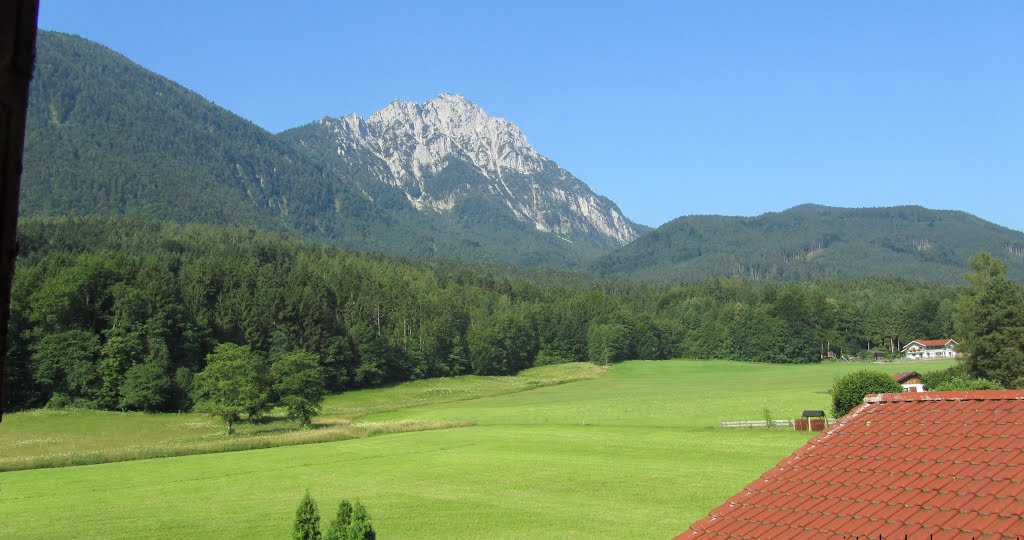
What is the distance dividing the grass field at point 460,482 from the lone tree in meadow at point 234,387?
51.8 ft

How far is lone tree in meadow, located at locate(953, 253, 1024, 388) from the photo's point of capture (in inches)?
2692

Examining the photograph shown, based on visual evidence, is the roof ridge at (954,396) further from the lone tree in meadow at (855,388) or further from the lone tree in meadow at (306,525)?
the lone tree in meadow at (855,388)

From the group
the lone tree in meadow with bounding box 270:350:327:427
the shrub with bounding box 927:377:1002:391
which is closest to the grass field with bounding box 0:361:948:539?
the shrub with bounding box 927:377:1002:391

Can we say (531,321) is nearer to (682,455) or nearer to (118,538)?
(682,455)

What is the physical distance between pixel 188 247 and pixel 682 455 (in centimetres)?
12227

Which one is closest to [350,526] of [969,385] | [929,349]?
[969,385]

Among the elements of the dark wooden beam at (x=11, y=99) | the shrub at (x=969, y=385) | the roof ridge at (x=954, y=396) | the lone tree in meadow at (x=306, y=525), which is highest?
the dark wooden beam at (x=11, y=99)

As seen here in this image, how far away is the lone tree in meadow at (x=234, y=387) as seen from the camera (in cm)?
6675

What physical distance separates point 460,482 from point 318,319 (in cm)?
7469

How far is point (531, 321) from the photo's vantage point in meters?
152

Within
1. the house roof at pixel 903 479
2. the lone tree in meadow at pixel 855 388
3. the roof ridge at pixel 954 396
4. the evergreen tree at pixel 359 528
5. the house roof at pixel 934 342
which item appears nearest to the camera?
the house roof at pixel 903 479

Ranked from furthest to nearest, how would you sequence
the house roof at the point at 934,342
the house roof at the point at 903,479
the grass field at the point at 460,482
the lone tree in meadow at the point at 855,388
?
the house roof at the point at 934,342 < the lone tree in meadow at the point at 855,388 < the grass field at the point at 460,482 < the house roof at the point at 903,479

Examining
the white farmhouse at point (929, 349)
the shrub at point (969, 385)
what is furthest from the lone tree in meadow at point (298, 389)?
the white farmhouse at point (929, 349)

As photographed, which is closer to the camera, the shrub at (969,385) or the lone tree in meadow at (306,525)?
the lone tree in meadow at (306,525)
